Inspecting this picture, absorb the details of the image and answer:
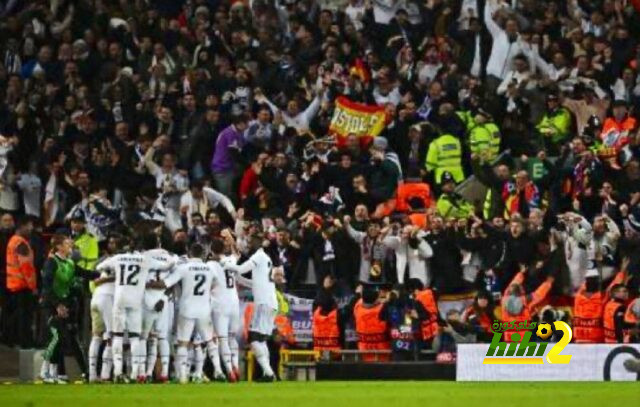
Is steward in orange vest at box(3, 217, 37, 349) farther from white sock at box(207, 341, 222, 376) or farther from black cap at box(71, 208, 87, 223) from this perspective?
white sock at box(207, 341, 222, 376)

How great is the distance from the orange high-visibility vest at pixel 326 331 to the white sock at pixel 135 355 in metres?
3.72

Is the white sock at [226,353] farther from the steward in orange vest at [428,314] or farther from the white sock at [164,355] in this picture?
the steward in orange vest at [428,314]

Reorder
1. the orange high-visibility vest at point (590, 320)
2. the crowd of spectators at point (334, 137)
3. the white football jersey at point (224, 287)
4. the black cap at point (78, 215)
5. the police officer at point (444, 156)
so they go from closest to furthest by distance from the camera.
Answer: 1. the white football jersey at point (224, 287)
2. the orange high-visibility vest at point (590, 320)
3. the crowd of spectators at point (334, 137)
4. the black cap at point (78, 215)
5. the police officer at point (444, 156)

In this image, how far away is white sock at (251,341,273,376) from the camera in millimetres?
30719

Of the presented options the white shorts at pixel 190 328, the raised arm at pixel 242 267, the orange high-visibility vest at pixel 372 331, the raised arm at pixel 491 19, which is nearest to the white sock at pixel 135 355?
the white shorts at pixel 190 328

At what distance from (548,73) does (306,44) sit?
15.3ft

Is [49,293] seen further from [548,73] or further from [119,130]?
[548,73]

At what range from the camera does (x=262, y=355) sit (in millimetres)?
30828

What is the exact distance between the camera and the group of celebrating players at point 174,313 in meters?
29.9

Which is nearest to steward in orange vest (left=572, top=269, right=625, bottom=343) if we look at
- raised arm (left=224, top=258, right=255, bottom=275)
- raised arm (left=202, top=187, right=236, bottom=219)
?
raised arm (left=224, top=258, right=255, bottom=275)

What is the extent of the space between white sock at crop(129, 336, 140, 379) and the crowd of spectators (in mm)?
1987

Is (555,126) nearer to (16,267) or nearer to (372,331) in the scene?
(372,331)

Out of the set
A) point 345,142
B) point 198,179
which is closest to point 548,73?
point 345,142

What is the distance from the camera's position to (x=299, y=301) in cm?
3319
